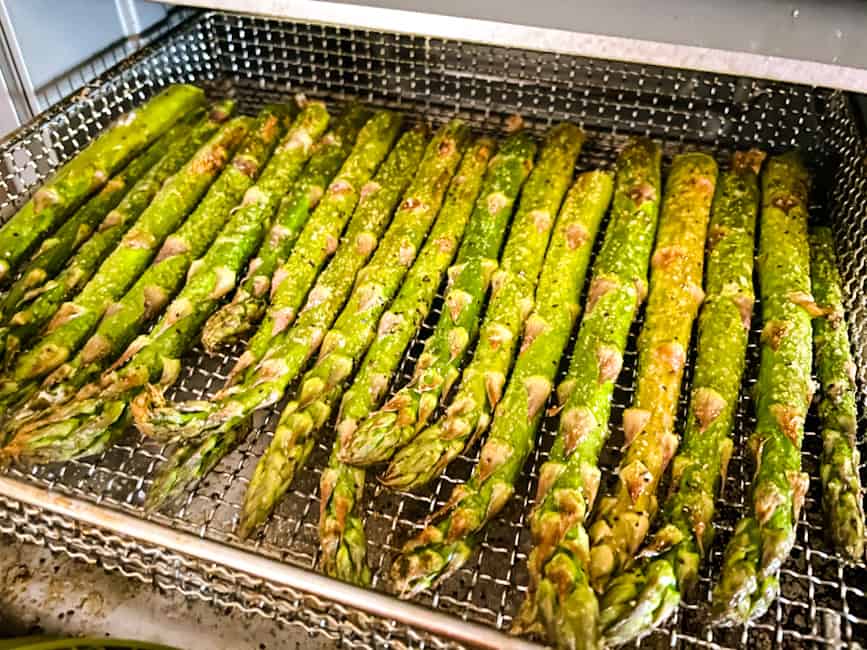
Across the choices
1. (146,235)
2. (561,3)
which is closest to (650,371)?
(561,3)

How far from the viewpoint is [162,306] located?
260cm

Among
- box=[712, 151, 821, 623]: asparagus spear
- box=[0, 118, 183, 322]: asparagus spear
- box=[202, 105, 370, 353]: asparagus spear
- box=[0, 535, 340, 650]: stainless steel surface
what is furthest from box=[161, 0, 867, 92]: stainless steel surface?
box=[0, 535, 340, 650]: stainless steel surface

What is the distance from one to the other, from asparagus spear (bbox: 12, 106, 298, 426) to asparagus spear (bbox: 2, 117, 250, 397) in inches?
1.7

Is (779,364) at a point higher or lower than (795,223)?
lower

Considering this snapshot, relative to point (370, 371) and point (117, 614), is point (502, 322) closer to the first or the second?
point (370, 371)

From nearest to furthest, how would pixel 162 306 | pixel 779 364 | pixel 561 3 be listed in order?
pixel 561 3
pixel 779 364
pixel 162 306

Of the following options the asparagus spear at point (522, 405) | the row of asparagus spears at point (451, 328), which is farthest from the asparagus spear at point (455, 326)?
the asparagus spear at point (522, 405)

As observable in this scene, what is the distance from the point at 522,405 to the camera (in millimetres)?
2217

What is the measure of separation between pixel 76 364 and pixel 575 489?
1527 mm

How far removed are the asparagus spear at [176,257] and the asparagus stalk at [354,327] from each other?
1.66 feet

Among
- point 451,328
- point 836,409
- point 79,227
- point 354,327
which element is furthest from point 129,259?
point 836,409

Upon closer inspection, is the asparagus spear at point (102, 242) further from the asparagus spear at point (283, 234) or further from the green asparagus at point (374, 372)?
the green asparagus at point (374, 372)

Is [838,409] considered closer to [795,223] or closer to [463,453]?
[795,223]

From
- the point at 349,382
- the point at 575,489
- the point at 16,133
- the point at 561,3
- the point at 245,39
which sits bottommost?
the point at 575,489
